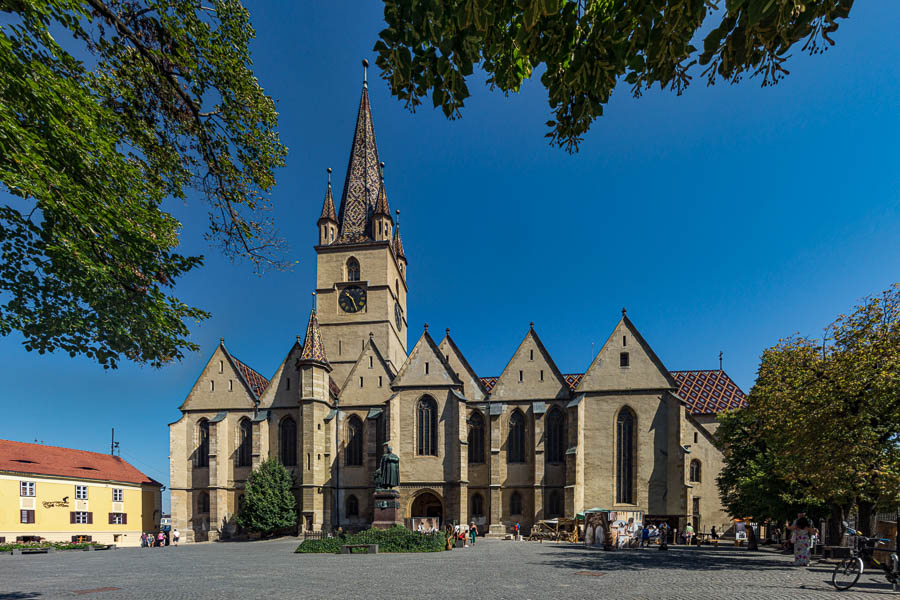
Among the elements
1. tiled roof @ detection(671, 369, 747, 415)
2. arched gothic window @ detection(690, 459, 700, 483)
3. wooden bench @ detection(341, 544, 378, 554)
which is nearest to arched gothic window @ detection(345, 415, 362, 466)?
wooden bench @ detection(341, 544, 378, 554)

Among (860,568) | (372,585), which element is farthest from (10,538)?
(860,568)

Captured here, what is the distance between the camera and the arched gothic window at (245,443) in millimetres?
40250

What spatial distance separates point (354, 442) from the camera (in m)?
39.6

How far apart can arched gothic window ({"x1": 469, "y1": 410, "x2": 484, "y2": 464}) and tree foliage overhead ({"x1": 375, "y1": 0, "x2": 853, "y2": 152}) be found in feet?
116

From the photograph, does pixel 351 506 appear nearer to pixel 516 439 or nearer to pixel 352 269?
pixel 516 439

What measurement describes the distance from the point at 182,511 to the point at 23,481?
11092 millimetres

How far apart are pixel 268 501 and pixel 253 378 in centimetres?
1261

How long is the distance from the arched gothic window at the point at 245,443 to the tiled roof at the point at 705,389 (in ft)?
59.4

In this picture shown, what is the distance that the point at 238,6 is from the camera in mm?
7691

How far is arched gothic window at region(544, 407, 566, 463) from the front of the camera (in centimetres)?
3694

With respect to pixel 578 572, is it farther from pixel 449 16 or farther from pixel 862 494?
pixel 449 16

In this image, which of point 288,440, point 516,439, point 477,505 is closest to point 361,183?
point 288,440

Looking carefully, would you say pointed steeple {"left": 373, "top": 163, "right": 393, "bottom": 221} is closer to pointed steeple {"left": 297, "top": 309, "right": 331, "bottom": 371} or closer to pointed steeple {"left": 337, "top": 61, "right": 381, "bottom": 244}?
pointed steeple {"left": 337, "top": 61, "right": 381, "bottom": 244}

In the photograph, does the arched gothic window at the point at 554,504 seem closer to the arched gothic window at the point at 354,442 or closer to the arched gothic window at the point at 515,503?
the arched gothic window at the point at 515,503
